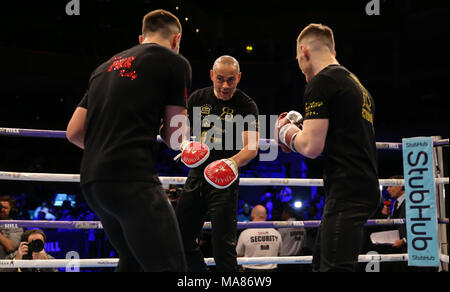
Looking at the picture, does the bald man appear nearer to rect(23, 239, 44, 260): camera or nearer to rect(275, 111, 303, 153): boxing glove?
rect(275, 111, 303, 153): boxing glove

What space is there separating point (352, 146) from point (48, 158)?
12247 millimetres

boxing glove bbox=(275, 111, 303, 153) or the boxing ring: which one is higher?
boxing glove bbox=(275, 111, 303, 153)

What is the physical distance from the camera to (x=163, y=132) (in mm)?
1886

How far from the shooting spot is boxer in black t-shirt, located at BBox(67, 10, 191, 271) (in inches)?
63.5

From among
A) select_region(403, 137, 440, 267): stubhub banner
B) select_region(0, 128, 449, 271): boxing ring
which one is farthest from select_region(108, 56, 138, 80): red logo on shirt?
select_region(403, 137, 440, 267): stubhub banner

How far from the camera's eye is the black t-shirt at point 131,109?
1.67 m

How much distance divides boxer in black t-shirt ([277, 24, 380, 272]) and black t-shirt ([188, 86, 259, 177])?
2.92 feet

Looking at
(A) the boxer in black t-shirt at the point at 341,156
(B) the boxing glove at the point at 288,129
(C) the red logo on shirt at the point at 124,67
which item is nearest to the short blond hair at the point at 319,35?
(A) the boxer in black t-shirt at the point at 341,156

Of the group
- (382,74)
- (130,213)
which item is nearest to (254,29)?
(382,74)

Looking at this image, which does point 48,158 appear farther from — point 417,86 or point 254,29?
point 417,86

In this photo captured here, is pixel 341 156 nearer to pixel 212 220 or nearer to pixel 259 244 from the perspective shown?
pixel 212 220

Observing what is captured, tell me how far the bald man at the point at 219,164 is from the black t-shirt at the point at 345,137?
2.53 ft

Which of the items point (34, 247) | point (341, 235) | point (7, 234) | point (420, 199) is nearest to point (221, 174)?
point (341, 235)

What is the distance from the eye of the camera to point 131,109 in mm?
1711
